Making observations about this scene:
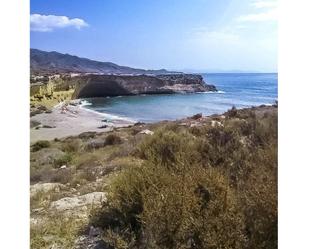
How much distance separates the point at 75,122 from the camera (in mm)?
2055

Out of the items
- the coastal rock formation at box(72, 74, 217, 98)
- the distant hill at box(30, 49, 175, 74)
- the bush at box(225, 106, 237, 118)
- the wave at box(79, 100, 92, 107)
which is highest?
the distant hill at box(30, 49, 175, 74)

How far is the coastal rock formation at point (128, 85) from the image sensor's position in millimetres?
2100

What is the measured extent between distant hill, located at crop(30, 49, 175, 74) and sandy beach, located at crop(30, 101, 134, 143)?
16 cm

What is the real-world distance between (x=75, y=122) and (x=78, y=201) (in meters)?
0.43

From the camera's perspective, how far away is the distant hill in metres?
1.97

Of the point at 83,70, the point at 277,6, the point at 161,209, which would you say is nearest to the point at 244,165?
the point at 161,209

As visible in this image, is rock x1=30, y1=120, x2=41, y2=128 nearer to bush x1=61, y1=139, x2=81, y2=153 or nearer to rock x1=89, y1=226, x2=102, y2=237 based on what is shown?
bush x1=61, y1=139, x2=81, y2=153

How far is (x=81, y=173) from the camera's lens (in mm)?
2244

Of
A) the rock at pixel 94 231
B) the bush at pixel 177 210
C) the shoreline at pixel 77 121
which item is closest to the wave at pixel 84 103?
the shoreline at pixel 77 121

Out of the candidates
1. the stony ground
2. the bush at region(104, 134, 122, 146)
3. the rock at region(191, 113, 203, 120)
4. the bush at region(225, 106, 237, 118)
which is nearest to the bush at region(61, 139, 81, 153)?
the stony ground

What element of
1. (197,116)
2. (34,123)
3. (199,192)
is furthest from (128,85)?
(199,192)

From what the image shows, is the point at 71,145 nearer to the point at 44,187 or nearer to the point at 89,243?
the point at 44,187
